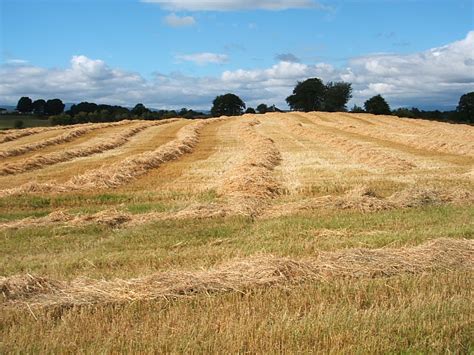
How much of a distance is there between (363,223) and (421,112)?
308 ft

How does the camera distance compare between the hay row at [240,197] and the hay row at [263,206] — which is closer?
the hay row at [263,206]

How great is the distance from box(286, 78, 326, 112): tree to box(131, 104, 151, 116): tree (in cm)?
2861

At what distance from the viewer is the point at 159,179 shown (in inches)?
779

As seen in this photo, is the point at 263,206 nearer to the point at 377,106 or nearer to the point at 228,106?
the point at 377,106

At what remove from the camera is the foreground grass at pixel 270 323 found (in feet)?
18.7

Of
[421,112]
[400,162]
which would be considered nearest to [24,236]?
[400,162]

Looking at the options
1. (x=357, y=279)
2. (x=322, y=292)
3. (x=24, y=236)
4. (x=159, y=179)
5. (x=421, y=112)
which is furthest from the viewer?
(x=421, y=112)

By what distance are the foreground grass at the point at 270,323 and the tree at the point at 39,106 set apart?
102m

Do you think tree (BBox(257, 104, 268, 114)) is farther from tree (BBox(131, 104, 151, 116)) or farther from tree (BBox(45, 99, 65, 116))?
tree (BBox(45, 99, 65, 116))

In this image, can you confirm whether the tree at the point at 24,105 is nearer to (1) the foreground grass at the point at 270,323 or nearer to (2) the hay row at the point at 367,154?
(2) the hay row at the point at 367,154

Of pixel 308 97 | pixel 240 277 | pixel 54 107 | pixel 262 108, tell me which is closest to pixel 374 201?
pixel 240 277

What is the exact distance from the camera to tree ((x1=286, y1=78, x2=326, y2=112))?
11231 centimetres

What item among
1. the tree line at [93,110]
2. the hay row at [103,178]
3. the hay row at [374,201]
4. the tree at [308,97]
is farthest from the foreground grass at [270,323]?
the tree at [308,97]

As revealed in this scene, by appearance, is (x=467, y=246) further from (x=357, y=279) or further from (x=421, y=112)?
(x=421, y=112)
